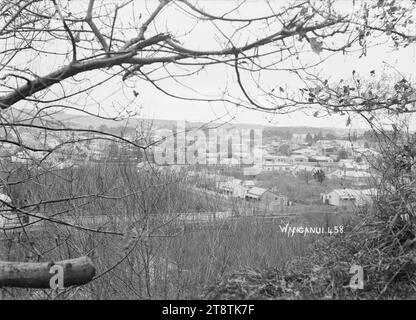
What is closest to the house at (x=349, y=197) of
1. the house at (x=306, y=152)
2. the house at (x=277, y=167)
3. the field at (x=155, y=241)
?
the field at (x=155, y=241)

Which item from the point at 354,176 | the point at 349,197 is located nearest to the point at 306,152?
the point at 354,176

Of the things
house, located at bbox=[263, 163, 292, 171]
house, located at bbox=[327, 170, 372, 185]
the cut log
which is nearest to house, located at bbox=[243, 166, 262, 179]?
house, located at bbox=[263, 163, 292, 171]

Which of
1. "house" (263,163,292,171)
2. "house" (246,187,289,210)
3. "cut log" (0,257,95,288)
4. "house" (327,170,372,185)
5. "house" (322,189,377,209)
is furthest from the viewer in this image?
"house" (246,187,289,210)

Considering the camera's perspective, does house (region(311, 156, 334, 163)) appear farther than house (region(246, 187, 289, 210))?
No

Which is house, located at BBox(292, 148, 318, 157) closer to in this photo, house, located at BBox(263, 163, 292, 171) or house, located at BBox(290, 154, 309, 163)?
house, located at BBox(290, 154, 309, 163)

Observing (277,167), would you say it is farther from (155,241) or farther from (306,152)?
(155,241)

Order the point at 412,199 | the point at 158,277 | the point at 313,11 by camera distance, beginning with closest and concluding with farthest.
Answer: the point at 313,11 < the point at 412,199 < the point at 158,277
